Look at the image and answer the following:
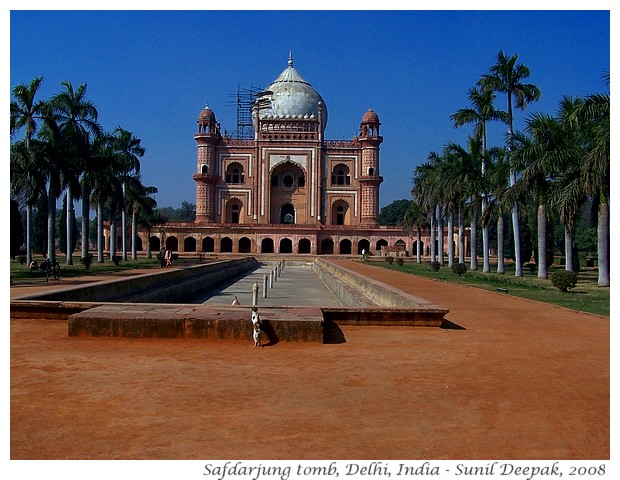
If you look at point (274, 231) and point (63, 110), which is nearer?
point (63, 110)

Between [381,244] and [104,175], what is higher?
[104,175]

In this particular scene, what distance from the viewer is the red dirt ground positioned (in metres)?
3.65

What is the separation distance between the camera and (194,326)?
23.5 ft

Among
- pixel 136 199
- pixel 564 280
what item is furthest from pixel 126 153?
pixel 564 280

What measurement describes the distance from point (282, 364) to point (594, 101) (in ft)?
43.1

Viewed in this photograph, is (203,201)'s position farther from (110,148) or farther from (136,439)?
(136,439)

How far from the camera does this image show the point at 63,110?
27.6 m

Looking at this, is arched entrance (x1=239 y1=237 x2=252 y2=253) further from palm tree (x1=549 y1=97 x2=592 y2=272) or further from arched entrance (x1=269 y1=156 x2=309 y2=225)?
palm tree (x1=549 y1=97 x2=592 y2=272)

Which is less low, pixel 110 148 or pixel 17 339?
pixel 110 148

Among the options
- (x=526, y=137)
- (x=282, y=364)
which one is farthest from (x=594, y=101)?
(x=282, y=364)

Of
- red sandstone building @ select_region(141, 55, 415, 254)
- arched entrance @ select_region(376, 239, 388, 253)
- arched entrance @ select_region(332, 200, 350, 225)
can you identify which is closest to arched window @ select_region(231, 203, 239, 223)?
red sandstone building @ select_region(141, 55, 415, 254)

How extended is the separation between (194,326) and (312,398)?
2813 millimetres

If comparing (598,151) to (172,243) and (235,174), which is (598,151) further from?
(235,174)

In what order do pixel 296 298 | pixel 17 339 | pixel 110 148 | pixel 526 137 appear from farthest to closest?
pixel 110 148
pixel 526 137
pixel 296 298
pixel 17 339
